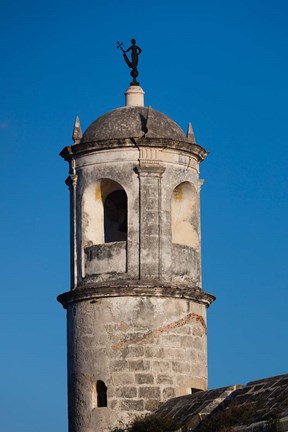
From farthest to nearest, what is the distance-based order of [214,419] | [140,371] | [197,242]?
[197,242] → [140,371] → [214,419]

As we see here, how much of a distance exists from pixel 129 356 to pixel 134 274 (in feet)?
5.31

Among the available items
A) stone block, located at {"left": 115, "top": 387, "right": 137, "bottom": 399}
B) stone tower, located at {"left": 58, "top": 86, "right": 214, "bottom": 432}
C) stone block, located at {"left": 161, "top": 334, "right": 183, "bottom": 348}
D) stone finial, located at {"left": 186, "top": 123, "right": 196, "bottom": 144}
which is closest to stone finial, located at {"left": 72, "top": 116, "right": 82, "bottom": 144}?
stone tower, located at {"left": 58, "top": 86, "right": 214, "bottom": 432}

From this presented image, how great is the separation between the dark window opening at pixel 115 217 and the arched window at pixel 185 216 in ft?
3.96

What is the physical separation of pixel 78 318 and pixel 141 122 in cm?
408

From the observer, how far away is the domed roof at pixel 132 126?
31266mm

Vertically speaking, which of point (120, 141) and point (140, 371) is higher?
point (120, 141)

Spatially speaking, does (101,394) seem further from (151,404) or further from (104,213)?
(104,213)

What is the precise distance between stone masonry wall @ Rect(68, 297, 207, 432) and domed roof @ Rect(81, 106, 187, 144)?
328 centimetres

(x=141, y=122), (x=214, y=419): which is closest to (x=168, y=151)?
(x=141, y=122)

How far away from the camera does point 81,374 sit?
30.6 metres

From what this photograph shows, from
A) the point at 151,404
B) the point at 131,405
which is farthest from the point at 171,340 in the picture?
the point at 131,405

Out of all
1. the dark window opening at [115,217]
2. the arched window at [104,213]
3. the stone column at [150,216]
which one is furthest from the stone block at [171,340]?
the dark window opening at [115,217]

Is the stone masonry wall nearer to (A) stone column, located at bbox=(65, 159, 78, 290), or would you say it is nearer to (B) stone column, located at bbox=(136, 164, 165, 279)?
(B) stone column, located at bbox=(136, 164, 165, 279)

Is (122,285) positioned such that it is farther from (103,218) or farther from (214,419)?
(214,419)
